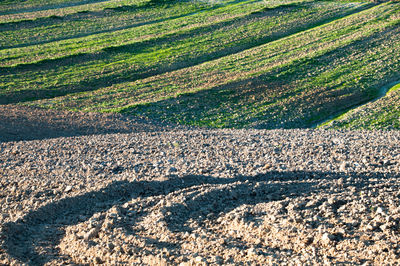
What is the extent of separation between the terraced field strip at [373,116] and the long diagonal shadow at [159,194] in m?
13.4

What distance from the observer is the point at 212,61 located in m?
39.5

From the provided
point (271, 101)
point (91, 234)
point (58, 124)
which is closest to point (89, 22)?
point (58, 124)

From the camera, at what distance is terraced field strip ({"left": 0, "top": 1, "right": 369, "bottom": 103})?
117 feet

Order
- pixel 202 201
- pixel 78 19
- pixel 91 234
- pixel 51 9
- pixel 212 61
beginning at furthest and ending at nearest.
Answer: pixel 51 9
pixel 78 19
pixel 212 61
pixel 202 201
pixel 91 234

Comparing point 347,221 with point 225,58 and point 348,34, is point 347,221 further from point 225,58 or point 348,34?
point 348,34

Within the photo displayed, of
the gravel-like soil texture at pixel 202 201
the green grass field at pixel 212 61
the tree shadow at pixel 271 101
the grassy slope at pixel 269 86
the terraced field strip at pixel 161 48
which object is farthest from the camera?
the terraced field strip at pixel 161 48

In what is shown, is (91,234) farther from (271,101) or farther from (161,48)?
(161,48)

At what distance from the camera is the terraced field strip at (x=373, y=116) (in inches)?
1074

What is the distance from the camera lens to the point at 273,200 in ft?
43.2

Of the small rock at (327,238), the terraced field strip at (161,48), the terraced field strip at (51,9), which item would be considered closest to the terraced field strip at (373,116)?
the terraced field strip at (161,48)

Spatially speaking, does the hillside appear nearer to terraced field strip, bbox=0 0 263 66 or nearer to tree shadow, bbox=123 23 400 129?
tree shadow, bbox=123 23 400 129

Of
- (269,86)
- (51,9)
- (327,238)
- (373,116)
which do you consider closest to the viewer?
(327,238)

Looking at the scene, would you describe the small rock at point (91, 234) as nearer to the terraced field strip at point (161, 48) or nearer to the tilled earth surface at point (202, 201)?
the tilled earth surface at point (202, 201)

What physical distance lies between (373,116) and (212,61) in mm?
16089
